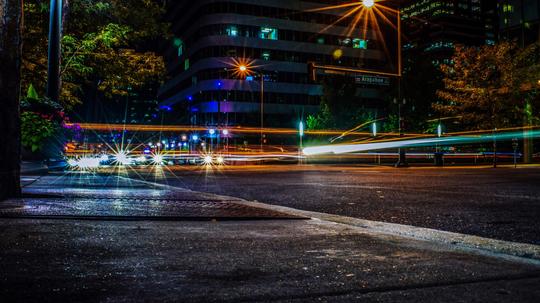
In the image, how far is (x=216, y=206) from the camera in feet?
25.2

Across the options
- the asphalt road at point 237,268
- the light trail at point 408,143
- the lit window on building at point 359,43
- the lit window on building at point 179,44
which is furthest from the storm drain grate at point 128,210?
the lit window on building at point 179,44

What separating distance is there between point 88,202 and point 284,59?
78.6 m

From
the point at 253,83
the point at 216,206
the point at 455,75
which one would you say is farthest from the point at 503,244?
the point at 253,83

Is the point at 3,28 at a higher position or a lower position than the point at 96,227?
higher

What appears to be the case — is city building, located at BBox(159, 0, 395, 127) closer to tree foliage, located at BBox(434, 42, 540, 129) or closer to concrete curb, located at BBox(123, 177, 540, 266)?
tree foliage, located at BBox(434, 42, 540, 129)

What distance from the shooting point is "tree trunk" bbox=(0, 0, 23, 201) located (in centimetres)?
747

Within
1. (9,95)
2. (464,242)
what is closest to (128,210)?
(9,95)

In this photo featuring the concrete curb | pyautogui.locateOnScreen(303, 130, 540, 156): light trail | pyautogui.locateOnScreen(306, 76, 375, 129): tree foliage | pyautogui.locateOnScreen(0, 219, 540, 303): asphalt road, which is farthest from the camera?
pyautogui.locateOnScreen(306, 76, 375, 129): tree foliage

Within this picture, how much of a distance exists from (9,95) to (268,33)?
77.8 metres

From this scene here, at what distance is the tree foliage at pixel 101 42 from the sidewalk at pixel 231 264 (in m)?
12.7

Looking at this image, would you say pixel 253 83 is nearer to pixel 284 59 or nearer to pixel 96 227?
pixel 284 59

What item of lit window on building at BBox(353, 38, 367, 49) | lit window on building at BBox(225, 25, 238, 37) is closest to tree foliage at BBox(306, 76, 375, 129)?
lit window on building at BBox(225, 25, 238, 37)

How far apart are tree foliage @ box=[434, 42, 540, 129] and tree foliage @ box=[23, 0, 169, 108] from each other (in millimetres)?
29146

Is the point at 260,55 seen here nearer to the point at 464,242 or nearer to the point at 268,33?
the point at 268,33
